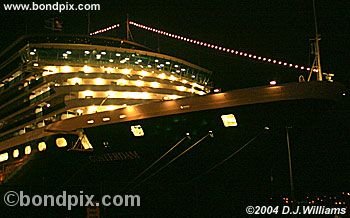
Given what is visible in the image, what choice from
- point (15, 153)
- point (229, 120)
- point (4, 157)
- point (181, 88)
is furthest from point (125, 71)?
point (229, 120)

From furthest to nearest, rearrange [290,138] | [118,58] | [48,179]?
[118,58]
[48,179]
[290,138]

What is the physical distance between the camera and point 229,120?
15.6 meters

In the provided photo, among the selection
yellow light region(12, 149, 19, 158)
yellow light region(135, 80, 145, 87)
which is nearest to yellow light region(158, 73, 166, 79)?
yellow light region(135, 80, 145, 87)

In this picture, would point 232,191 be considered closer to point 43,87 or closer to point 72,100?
point 72,100

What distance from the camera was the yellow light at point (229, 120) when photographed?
51.0 ft

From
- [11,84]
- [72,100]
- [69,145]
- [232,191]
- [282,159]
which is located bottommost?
[232,191]

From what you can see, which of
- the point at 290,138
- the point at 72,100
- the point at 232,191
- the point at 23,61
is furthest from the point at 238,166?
the point at 23,61

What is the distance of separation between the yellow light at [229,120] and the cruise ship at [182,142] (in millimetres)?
33

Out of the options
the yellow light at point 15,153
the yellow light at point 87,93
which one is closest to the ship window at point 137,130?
the yellow light at point 87,93

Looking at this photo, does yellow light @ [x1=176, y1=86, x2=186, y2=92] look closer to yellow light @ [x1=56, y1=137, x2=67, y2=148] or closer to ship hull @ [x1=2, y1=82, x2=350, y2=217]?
ship hull @ [x1=2, y1=82, x2=350, y2=217]

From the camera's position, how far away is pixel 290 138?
16.3 m

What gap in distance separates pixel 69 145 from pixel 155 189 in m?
4.59

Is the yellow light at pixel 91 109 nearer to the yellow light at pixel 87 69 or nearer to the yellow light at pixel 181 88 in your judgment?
the yellow light at pixel 87 69

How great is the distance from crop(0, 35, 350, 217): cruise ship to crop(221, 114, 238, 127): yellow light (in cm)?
3
